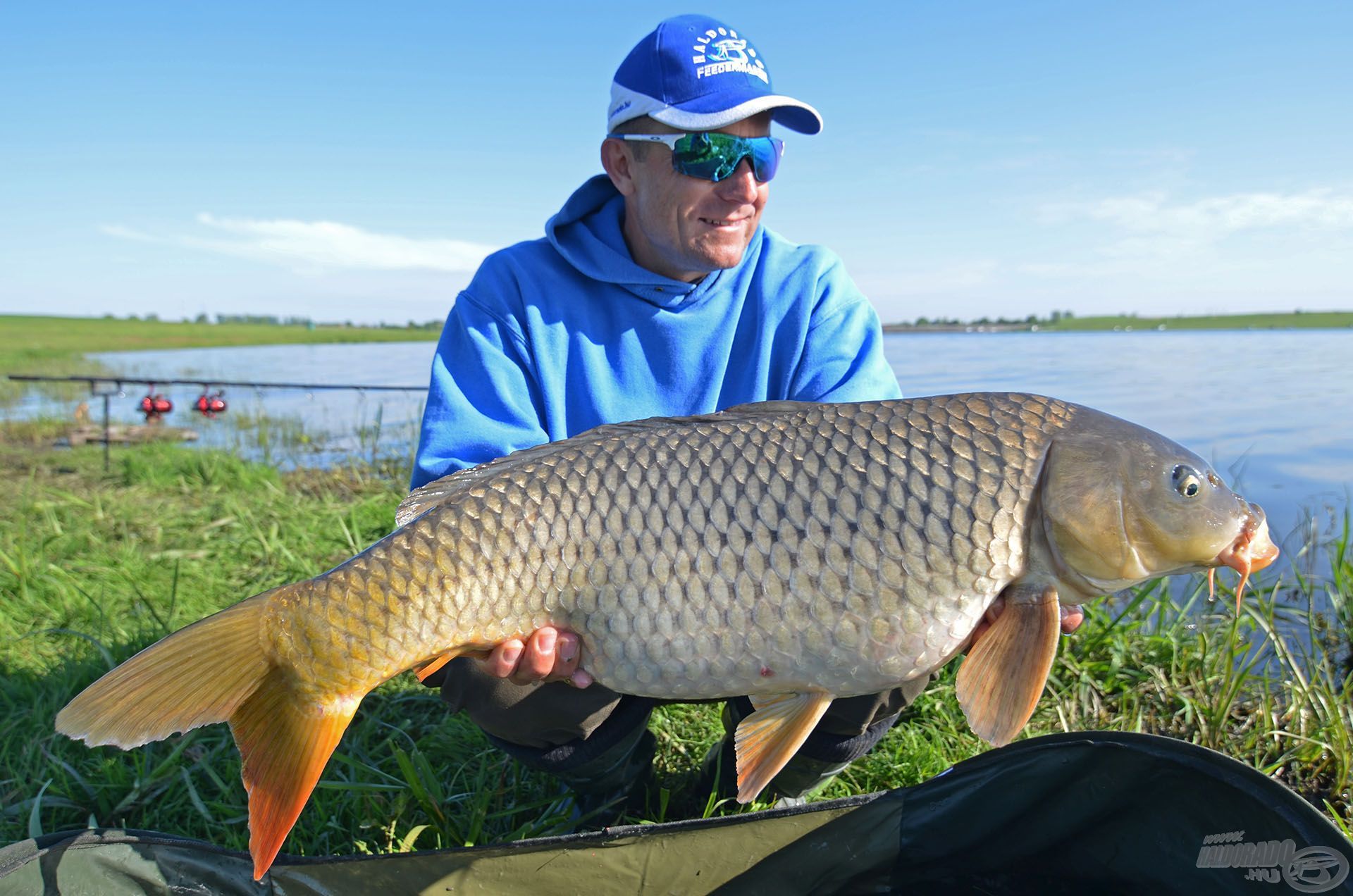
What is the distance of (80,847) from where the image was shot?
1430mm

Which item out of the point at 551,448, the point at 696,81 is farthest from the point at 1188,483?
the point at 696,81

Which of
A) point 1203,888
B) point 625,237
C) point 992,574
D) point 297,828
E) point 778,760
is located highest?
point 625,237

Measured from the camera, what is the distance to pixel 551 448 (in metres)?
1.53

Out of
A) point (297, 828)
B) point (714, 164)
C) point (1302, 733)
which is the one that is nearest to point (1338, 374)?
point (1302, 733)

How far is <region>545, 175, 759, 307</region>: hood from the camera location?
84.1 inches

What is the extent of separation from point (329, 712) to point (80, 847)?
48 cm

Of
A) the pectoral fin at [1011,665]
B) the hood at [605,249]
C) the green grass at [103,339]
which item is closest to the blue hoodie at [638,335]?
the hood at [605,249]

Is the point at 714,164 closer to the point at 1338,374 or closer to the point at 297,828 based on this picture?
the point at 297,828

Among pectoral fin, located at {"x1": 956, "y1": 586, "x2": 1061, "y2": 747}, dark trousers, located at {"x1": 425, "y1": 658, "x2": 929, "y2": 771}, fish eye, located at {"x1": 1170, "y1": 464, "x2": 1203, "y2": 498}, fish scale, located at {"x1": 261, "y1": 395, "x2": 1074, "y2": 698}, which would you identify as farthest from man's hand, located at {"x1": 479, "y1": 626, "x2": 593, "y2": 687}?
fish eye, located at {"x1": 1170, "y1": 464, "x2": 1203, "y2": 498}

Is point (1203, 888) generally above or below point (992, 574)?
below

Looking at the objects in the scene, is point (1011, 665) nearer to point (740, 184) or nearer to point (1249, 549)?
point (1249, 549)

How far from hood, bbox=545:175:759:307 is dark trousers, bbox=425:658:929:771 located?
3.09ft

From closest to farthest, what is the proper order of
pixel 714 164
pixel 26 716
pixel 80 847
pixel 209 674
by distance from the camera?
pixel 209 674
pixel 80 847
pixel 714 164
pixel 26 716

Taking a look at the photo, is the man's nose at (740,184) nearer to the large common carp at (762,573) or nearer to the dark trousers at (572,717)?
the large common carp at (762,573)
